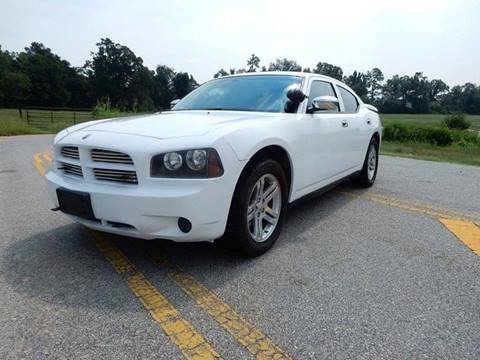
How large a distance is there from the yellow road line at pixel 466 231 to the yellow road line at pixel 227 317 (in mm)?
2253

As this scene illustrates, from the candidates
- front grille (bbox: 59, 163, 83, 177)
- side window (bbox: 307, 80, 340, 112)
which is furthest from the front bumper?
side window (bbox: 307, 80, 340, 112)

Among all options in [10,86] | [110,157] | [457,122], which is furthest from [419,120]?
[110,157]

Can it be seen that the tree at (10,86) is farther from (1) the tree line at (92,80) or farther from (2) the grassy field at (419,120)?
(2) the grassy field at (419,120)

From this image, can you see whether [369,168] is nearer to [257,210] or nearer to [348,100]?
[348,100]

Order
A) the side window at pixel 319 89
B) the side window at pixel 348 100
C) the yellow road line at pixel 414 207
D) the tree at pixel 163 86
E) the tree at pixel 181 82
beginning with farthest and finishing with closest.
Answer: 1. the tree at pixel 181 82
2. the tree at pixel 163 86
3. the side window at pixel 348 100
4. the yellow road line at pixel 414 207
5. the side window at pixel 319 89

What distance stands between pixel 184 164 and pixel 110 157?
0.57 m

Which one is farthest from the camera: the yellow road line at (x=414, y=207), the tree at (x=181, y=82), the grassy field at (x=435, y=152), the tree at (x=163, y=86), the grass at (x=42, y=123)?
the tree at (x=181, y=82)

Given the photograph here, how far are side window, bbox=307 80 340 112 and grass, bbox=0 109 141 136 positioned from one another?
1578cm

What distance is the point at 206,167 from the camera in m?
2.45

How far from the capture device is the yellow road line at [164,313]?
74.3 inches

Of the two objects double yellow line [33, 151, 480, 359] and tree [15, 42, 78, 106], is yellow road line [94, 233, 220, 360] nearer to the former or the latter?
double yellow line [33, 151, 480, 359]

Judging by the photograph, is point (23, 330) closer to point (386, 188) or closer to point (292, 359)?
point (292, 359)

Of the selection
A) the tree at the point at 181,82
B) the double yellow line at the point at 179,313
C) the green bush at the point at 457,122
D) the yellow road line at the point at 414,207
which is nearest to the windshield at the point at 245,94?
the double yellow line at the point at 179,313

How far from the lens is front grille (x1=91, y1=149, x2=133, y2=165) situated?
2535 mm
